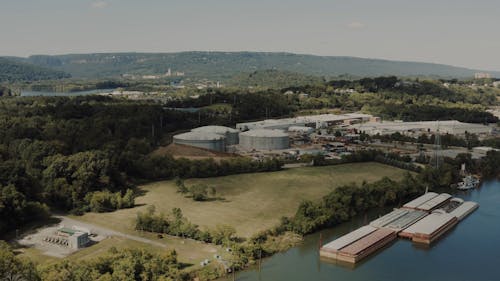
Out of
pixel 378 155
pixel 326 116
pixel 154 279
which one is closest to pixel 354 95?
pixel 326 116

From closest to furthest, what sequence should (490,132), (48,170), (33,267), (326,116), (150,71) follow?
(33,267), (48,170), (490,132), (326,116), (150,71)

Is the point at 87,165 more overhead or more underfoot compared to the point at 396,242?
more overhead

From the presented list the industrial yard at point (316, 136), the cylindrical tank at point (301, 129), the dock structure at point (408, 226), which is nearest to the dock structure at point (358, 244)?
the dock structure at point (408, 226)

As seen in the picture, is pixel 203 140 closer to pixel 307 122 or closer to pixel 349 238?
pixel 307 122

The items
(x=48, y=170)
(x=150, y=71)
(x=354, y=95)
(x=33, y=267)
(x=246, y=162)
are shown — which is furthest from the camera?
(x=150, y=71)

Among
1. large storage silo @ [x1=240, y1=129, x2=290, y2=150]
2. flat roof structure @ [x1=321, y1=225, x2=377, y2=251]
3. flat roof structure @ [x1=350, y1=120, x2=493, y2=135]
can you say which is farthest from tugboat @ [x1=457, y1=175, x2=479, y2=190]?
flat roof structure @ [x1=350, y1=120, x2=493, y2=135]

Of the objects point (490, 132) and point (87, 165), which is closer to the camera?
point (87, 165)

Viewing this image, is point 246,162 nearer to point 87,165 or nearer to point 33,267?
point 87,165
